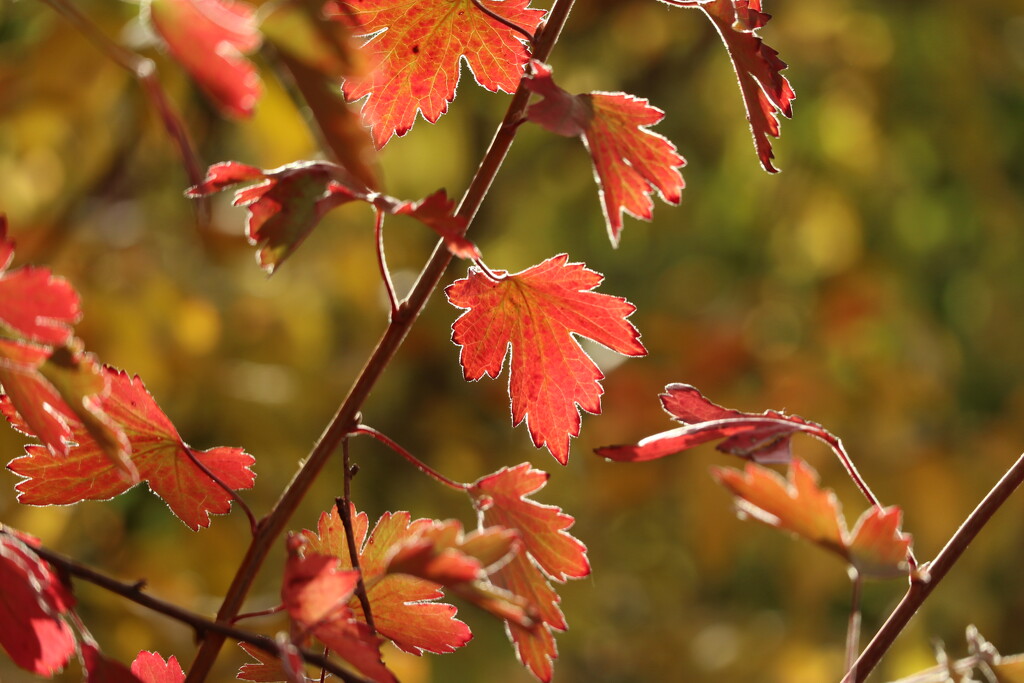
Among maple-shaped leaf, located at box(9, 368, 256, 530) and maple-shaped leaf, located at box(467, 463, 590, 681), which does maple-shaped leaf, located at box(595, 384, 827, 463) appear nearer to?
maple-shaped leaf, located at box(467, 463, 590, 681)

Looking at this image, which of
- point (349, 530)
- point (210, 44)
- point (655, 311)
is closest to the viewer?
point (210, 44)

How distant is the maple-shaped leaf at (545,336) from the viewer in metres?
0.41

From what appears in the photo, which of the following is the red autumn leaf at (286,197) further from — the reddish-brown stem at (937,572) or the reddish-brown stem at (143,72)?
the reddish-brown stem at (937,572)

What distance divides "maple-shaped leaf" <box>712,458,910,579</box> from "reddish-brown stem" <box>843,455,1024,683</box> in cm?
4

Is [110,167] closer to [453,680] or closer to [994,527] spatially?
[453,680]

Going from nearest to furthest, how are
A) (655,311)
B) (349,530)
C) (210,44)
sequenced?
1. (210,44)
2. (349,530)
3. (655,311)

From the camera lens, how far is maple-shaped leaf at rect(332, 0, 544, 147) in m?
0.41

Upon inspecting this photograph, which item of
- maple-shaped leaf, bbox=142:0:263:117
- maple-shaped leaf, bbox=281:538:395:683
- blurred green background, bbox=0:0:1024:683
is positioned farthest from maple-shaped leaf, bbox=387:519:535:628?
blurred green background, bbox=0:0:1024:683

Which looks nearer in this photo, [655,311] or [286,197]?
[286,197]

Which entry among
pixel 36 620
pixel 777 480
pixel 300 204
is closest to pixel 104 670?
pixel 36 620

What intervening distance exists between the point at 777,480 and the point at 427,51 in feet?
0.74

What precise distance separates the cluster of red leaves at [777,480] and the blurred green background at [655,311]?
1266mm

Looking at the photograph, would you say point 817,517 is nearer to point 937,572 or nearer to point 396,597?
point 937,572

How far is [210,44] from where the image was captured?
0.80 feet
